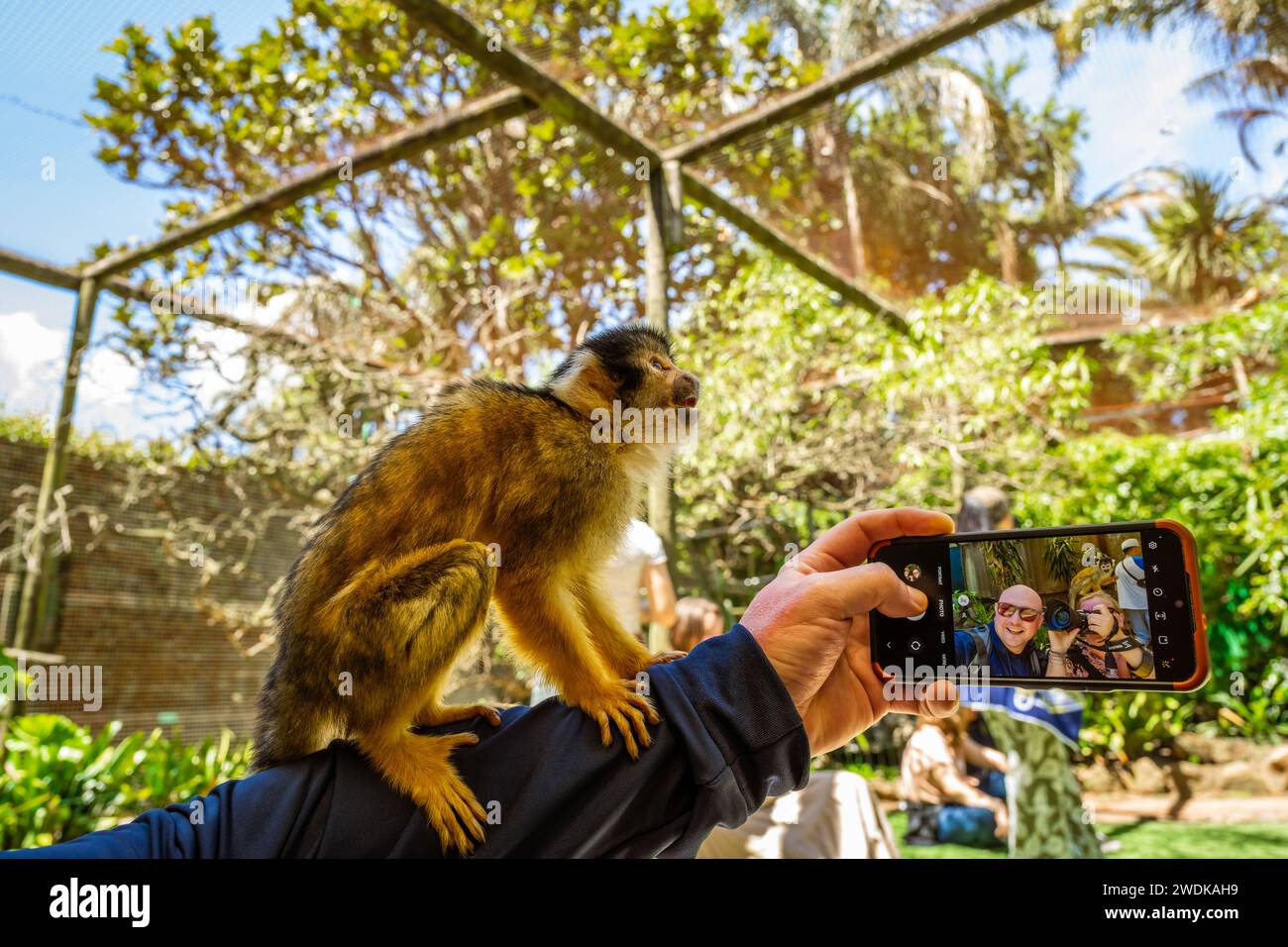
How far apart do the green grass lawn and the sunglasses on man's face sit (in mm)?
2050

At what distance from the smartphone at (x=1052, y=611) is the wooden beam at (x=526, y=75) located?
1523mm

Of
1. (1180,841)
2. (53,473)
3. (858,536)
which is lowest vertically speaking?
(1180,841)

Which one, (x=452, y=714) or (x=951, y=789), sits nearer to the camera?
(x=452, y=714)

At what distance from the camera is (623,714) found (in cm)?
70

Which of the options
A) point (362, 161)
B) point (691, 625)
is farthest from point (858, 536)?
point (362, 161)

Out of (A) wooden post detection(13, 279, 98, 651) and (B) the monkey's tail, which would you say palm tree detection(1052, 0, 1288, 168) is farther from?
(A) wooden post detection(13, 279, 98, 651)

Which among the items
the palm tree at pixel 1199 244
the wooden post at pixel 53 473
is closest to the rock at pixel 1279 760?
the palm tree at pixel 1199 244

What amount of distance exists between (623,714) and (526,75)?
1.68m

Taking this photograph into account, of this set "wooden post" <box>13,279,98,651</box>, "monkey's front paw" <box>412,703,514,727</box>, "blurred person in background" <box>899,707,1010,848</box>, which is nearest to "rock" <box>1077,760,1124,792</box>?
"blurred person in background" <box>899,707,1010,848</box>

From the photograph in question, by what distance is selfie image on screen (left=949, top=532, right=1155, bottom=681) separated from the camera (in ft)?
2.25

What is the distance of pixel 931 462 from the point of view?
9.66ft

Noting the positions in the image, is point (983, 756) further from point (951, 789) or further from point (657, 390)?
point (657, 390)

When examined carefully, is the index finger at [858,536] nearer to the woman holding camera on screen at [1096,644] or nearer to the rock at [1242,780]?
the woman holding camera on screen at [1096,644]
